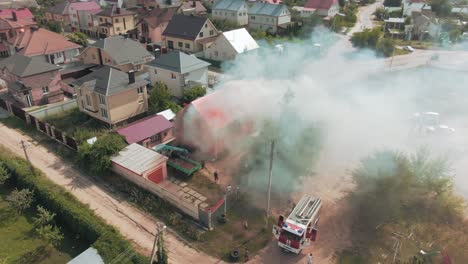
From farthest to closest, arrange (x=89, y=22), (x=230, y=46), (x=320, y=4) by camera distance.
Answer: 1. (x=320, y=4)
2. (x=89, y=22)
3. (x=230, y=46)

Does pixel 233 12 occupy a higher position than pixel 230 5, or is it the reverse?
pixel 230 5

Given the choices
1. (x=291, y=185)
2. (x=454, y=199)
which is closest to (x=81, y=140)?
(x=291, y=185)

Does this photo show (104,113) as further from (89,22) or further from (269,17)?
(269,17)

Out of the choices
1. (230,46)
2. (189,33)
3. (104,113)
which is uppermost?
(189,33)

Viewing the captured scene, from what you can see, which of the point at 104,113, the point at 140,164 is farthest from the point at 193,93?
the point at 140,164

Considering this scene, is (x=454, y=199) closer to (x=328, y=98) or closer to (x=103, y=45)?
(x=328, y=98)

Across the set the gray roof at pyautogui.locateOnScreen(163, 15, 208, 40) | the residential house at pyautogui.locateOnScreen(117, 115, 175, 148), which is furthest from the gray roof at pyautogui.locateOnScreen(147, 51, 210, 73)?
the gray roof at pyautogui.locateOnScreen(163, 15, 208, 40)

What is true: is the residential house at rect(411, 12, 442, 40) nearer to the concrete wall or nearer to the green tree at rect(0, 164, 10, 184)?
the concrete wall

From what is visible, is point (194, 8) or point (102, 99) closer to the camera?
point (102, 99)

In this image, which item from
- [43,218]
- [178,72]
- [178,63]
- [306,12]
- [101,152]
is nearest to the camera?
[43,218]
